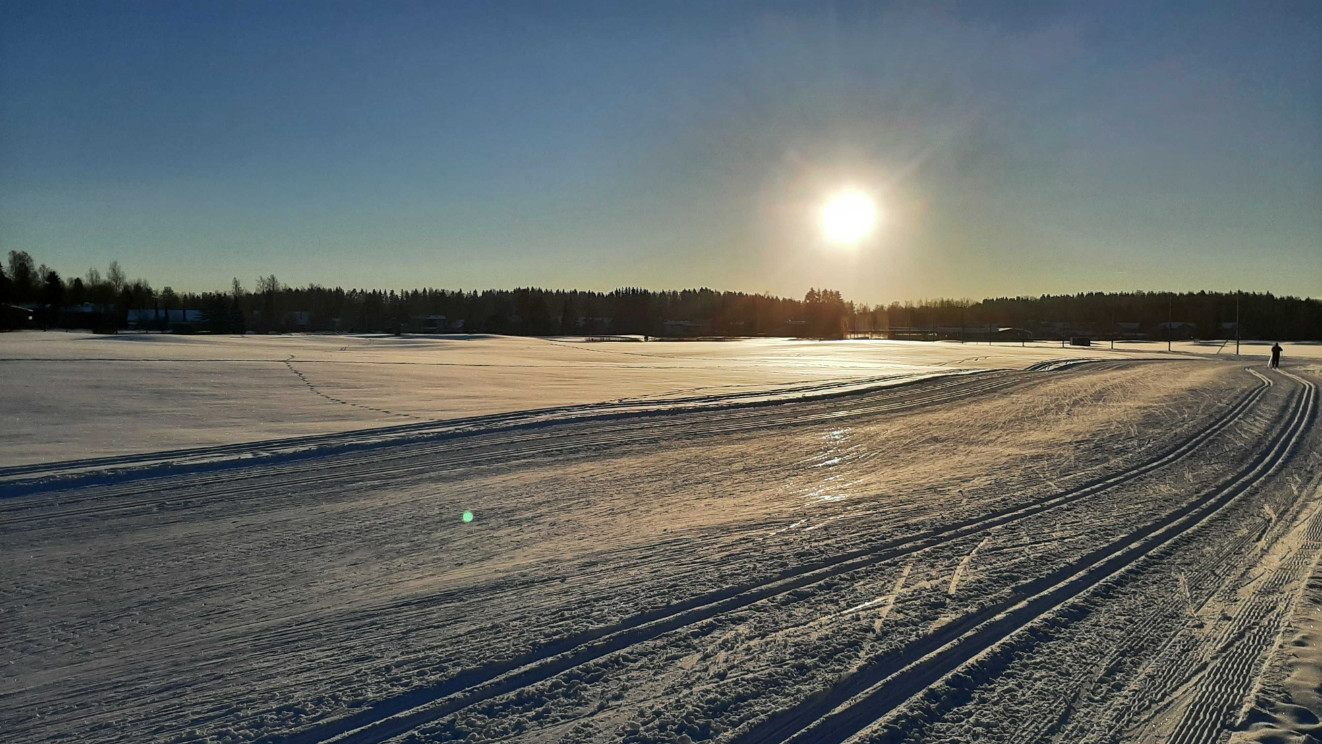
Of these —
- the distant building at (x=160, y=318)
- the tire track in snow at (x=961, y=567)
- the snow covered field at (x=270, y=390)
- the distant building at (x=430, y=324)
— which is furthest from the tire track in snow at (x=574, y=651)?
the distant building at (x=430, y=324)

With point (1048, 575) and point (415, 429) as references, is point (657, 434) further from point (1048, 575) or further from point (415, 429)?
point (1048, 575)

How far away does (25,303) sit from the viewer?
8100 centimetres

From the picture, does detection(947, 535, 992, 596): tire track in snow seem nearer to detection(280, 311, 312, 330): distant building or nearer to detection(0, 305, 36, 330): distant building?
detection(0, 305, 36, 330): distant building

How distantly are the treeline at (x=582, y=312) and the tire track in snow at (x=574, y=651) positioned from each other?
73.0m

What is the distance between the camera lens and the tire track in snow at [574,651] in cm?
352

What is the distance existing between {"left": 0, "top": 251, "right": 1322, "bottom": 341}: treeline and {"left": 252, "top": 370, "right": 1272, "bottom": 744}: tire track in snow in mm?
73036

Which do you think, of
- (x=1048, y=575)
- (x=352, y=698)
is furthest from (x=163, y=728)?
(x=1048, y=575)

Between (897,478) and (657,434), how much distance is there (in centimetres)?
444

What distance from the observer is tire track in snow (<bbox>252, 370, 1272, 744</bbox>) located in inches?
138

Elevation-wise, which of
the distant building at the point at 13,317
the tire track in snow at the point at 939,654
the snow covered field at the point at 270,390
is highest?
the distant building at the point at 13,317

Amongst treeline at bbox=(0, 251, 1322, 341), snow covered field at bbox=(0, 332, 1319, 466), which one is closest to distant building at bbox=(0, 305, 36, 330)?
treeline at bbox=(0, 251, 1322, 341)

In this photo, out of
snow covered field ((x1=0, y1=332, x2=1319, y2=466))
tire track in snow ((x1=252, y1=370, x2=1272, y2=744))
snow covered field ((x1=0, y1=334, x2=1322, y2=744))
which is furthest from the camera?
snow covered field ((x1=0, y1=332, x2=1319, y2=466))

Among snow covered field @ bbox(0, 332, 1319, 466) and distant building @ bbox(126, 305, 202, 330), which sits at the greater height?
distant building @ bbox(126, 305, 202, 330)

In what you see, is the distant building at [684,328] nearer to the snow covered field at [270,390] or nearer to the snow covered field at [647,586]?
the snow covered field at [270,390]
